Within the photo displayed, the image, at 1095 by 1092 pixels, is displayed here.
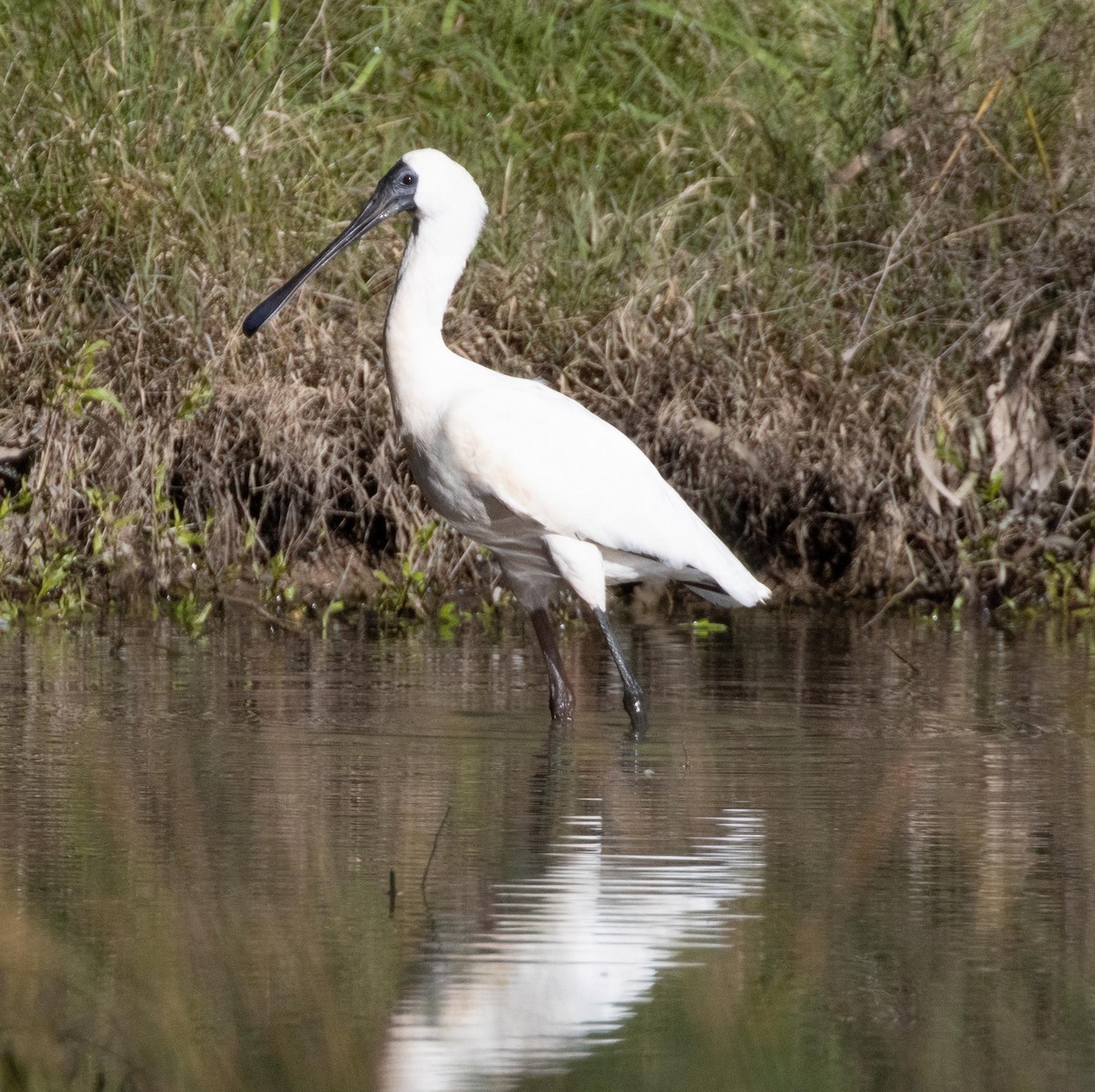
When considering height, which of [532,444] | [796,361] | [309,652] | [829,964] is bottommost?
[829,964]

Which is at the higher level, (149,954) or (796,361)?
(796,361)

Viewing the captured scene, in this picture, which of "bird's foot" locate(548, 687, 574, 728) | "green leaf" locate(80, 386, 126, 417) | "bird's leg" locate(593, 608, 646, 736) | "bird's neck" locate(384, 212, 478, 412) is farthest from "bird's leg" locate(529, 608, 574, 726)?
"green leaf" locate(80, 386, 126, 417)

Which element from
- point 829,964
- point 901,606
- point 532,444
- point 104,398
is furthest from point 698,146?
point 829,964

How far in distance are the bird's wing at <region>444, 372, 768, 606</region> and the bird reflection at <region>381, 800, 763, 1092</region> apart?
6.86 feet

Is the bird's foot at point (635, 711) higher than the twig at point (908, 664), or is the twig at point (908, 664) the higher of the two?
the twig at point (908, 664)

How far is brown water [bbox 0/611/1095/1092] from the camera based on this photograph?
341cm

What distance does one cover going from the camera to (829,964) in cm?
389

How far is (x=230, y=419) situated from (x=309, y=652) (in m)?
1.73

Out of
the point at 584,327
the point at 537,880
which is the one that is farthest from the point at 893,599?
the point at 537,880

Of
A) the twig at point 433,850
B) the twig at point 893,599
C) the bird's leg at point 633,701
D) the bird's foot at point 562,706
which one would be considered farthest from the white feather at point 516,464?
the twig at point 433,850

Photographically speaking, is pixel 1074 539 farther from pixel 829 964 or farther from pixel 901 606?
pixel 829 964

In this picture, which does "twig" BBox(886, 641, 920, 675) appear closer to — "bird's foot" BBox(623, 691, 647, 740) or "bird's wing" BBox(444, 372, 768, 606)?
"bird's wing" BBox(444, 372, 768, 606)

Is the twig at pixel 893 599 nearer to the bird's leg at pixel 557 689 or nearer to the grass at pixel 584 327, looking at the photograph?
the grass at pixel 584 327

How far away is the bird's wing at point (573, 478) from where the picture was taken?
6969 mm
